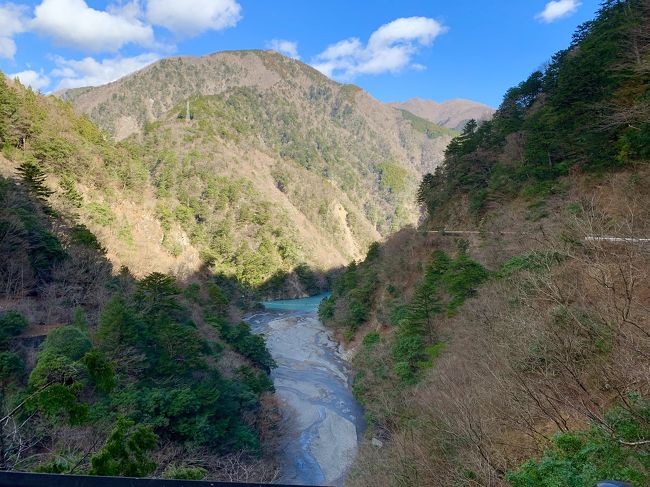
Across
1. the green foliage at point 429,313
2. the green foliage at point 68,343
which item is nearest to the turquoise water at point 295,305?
the green foliage at point 429,313

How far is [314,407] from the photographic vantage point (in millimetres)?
25047

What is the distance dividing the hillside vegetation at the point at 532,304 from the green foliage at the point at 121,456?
456 cm

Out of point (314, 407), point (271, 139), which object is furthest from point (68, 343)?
point (271, 139)

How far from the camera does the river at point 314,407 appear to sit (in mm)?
18625

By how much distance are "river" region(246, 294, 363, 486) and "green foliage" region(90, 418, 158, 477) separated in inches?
560

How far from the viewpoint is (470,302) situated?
676 inches

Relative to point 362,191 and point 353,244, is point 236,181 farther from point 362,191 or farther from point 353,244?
point 362,191

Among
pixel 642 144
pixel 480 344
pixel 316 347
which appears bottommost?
pixel 316 347

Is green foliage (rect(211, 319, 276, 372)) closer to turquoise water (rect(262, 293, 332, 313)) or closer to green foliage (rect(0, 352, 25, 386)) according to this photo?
A: green foliage (rect(0, 352, 25, 386))

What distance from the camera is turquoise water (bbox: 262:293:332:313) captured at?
66.2 meters

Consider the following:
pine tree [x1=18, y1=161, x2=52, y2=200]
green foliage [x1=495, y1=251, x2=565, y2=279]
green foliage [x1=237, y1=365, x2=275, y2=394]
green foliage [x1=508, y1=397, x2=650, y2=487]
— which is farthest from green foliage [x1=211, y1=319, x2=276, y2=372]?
green foliage [x1=508, y1=397, x2=650, y2=487]

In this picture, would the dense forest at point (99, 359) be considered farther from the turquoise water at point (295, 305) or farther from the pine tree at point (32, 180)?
the turquoise water at point (295, 305)

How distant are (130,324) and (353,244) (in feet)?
351

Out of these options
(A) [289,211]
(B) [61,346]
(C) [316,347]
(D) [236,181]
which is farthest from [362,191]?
(B) [61,346]
